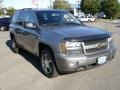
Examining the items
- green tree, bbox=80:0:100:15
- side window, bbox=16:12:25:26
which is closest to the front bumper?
side window, bbox=16:12:25:26

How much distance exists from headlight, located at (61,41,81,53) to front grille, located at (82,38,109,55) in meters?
0.15

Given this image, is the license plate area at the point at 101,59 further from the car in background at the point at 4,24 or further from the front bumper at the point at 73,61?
the car in background at the point at 4,24

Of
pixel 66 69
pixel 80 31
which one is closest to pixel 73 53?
pixel 66 69

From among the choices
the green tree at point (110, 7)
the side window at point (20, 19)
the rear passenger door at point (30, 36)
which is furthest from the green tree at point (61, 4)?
the rear passenger door at point (30, 36)

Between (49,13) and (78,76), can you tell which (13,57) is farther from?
(78,76)

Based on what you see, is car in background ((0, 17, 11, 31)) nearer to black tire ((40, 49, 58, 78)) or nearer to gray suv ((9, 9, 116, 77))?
gray suv ((9, 9, 116, 77))

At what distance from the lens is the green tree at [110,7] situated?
210 feet

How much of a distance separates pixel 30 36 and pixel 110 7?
59434 millimetres

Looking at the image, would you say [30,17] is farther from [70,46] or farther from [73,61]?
[73,61]

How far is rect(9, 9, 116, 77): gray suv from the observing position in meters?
5.84

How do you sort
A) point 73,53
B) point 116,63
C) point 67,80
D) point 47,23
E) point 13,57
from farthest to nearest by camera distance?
1. point 13,57
2. point 116,63
3. point 47,23
4. point 67,80
5. point 73,53

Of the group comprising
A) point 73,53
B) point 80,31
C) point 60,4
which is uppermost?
point 80,31

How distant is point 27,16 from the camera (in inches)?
325

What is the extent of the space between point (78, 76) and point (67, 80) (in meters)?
0.43
